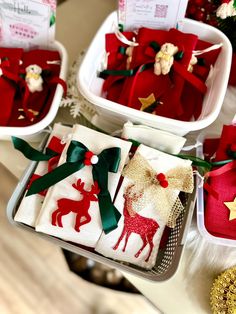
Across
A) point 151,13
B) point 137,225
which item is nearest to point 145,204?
point 137,225

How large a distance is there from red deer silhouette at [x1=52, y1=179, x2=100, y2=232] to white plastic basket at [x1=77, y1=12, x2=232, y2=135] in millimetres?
139

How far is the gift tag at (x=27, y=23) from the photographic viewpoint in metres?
0.65

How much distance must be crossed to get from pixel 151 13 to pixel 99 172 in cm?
34

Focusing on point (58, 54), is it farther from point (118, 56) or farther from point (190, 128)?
point (190, 128)

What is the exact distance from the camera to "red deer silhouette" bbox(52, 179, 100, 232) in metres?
0.56

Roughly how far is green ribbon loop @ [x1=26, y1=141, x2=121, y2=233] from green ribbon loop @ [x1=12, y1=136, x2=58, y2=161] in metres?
0.04

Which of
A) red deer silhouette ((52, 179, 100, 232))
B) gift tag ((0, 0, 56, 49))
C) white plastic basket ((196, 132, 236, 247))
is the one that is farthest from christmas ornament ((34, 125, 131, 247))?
gift tag ((0, 0, 56, 49))

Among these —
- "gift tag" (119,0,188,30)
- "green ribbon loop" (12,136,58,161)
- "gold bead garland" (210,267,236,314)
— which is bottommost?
"gold bead garland" (210,267,236,314)

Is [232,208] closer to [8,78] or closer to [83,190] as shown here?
[83,190]

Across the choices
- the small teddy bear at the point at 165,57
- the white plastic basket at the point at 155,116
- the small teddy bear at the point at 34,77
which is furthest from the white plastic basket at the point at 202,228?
the small teddy bear at the point at 34,77

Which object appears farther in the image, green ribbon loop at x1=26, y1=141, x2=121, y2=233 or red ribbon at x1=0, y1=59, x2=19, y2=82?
red ribbon at x1=0, y1=59, x2=19, y2=82

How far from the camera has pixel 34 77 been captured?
27.2 inches

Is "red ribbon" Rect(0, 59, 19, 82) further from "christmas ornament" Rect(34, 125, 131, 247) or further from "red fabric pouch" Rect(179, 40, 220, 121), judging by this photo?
"red fabric pouch" Rect(179, 40, 220, 121)

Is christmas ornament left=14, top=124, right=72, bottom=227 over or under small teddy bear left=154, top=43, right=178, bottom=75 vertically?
under
